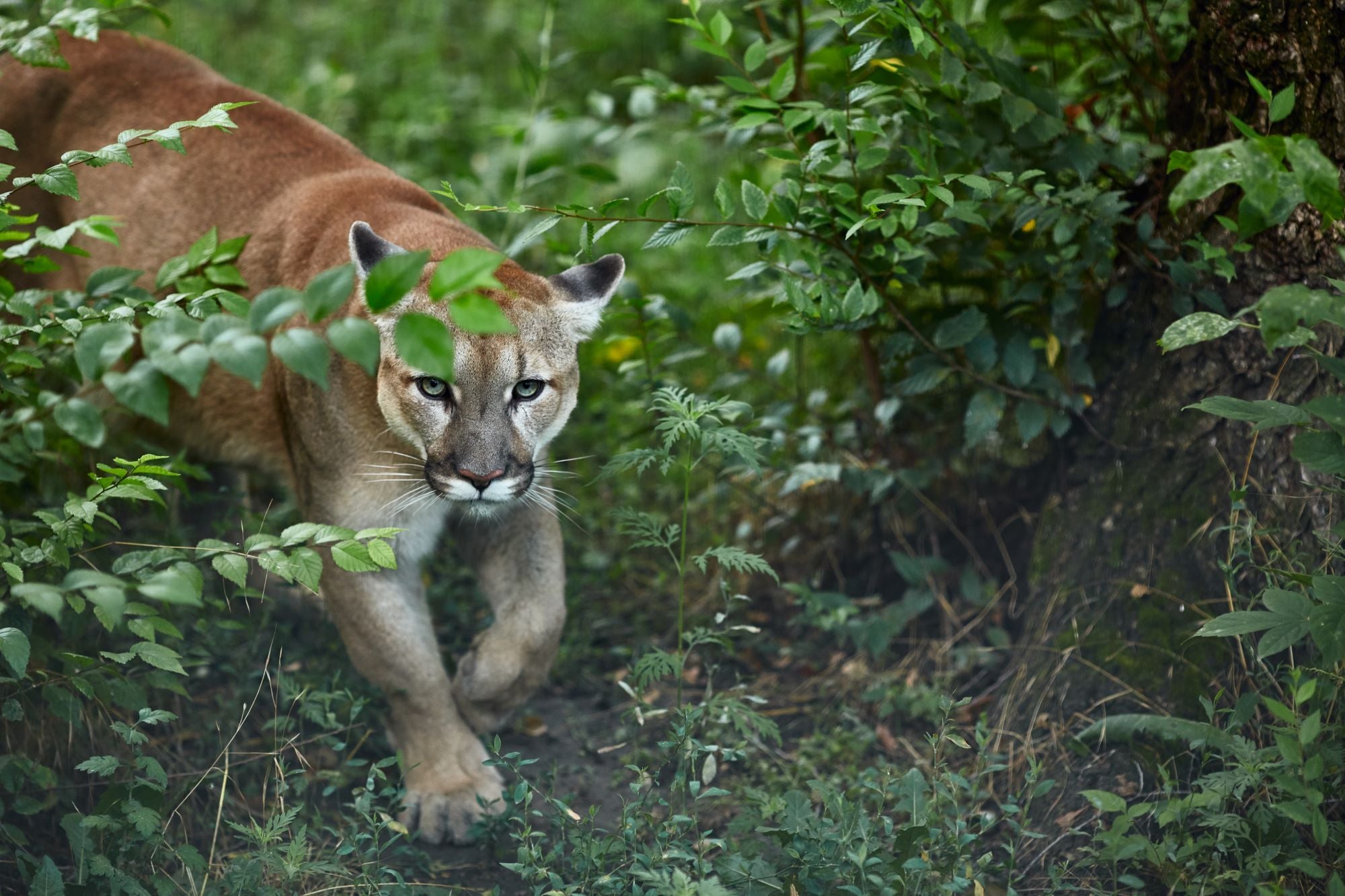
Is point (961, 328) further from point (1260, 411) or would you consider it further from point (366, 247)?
point (366, 247)

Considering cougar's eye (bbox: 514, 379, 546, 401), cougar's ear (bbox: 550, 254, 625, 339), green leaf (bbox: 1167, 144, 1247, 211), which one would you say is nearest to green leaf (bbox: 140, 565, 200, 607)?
cougar's eye (bbox: 514, 379, 546, 401)

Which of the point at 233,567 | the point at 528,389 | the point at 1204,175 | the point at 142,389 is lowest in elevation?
the point at 528,389

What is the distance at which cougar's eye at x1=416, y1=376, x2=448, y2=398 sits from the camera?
11.8 ft

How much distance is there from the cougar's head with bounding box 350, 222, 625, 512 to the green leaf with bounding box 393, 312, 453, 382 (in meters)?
1.23

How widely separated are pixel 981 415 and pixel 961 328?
0.30m

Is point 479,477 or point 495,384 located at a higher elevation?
point 495,384

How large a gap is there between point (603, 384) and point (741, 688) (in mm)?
2620

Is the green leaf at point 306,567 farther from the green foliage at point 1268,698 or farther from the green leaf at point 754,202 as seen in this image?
the green foliage at point 1268,698

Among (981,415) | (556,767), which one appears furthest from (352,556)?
(981,415)

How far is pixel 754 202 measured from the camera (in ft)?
11.4

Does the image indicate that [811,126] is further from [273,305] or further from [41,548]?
[41,548]

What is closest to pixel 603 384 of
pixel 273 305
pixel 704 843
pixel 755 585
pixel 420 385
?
pixel 755 585

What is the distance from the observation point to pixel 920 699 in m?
4.15

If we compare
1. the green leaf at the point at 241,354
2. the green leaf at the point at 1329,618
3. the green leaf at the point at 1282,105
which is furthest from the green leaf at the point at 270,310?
the green leaf at the point at 1329,618
